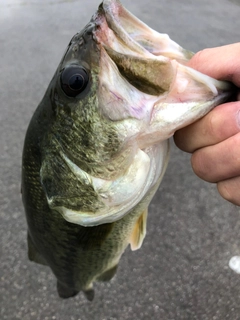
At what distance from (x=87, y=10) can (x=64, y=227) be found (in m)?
4.07

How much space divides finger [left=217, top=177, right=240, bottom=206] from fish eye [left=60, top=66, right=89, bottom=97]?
401mm

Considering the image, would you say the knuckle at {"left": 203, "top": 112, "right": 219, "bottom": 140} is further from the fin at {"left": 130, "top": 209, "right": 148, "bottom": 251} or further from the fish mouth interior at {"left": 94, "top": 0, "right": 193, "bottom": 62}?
the fin at {"left": 130, "top": 209, "right": 148, "bottom": 251}

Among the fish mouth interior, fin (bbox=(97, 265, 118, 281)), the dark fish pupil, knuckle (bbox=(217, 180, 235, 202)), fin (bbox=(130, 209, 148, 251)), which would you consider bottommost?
fin (bbox=(97, 265, 118, 281))

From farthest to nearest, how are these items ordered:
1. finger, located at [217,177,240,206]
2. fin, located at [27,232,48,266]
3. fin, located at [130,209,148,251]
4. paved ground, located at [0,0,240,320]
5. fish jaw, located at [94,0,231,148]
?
paved ground, located at [0,0,240,320] → fin, located at [27,232,48,266] → fin, located at [130,209,148,251] → finger, located at [217,177,240,206] → fish jaw, located at [94,0,231,148]

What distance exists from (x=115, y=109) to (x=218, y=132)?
8.8 inches

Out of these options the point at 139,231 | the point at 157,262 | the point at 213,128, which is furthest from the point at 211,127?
the point at 157,262

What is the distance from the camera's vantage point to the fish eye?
0.70 meters

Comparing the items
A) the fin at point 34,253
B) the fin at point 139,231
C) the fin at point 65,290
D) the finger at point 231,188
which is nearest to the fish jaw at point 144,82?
the finger at point 231,188

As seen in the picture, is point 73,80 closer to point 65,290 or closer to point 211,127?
point 211,127

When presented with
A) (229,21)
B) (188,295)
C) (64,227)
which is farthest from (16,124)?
(229,21)

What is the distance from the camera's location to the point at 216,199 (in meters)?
2.23

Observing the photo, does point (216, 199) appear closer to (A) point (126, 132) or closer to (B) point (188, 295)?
(B) point (188, 295)

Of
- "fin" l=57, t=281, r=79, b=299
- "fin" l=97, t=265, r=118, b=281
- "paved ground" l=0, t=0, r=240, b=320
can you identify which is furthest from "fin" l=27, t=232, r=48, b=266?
"paved ground" l=0, t=0, r=240, b=320

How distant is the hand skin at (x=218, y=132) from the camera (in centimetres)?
73
